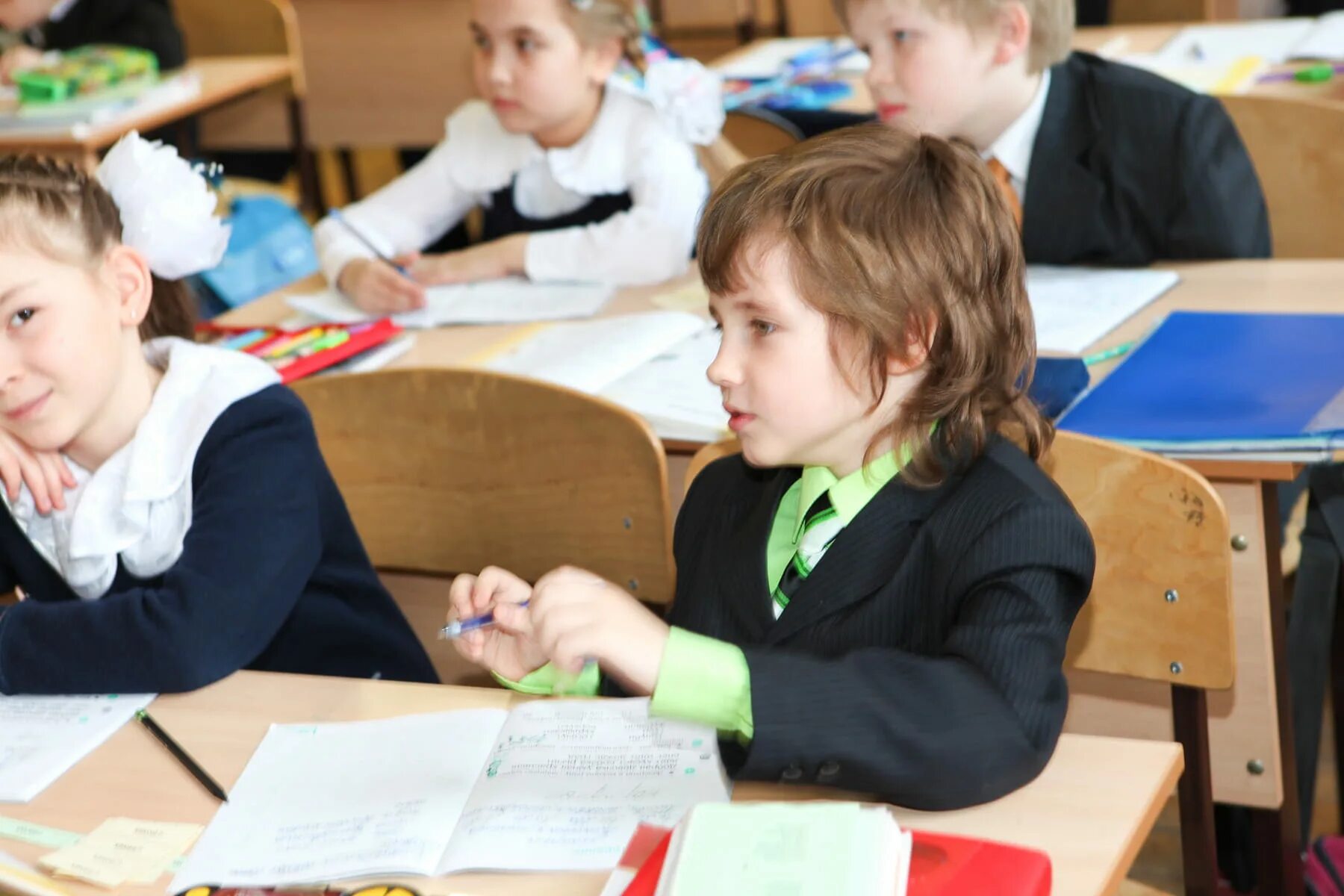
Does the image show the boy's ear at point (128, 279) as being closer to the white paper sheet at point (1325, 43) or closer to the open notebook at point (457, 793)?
the open notebook at point (457, 793)

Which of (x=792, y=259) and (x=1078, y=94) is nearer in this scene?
(x=792, y=259)

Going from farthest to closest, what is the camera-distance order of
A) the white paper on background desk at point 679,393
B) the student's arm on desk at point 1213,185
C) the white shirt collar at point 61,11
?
1. the white shirt collar at point 61,11
2. the student's arm on desk at point 1213,185
3. the white paper on background desk at point 679,393

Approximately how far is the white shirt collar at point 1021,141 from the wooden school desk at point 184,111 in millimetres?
1906

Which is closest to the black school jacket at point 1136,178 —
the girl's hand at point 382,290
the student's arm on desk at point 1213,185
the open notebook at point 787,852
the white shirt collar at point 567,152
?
the student's arm on desk at point 1213,185

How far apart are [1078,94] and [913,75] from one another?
24 cm

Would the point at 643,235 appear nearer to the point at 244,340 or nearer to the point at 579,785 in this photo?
the point at 244,340

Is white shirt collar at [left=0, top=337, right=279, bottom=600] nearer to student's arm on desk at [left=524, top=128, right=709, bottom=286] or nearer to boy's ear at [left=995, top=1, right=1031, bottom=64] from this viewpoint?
student's arm on desk at [left=524, top=128, right=709, bottom=286]

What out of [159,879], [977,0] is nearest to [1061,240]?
[977,0]

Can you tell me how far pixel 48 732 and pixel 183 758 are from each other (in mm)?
162

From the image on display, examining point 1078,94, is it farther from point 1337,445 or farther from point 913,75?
point 1337,445

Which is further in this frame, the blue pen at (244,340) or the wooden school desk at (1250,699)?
the blue pen at (244,340)

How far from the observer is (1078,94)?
219 centimetres

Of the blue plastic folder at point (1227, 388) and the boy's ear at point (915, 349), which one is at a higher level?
the boy's ear at point (915, 349)

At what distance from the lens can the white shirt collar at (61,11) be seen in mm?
4059
